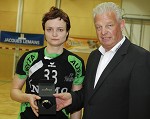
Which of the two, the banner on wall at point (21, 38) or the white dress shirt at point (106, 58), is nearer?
the white dress shirt at point (106, 58)

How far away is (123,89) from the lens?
157 cm

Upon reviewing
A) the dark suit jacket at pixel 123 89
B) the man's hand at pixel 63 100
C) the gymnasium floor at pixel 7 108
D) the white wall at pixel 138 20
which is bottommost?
the gymnasium floor at pixel 7 108

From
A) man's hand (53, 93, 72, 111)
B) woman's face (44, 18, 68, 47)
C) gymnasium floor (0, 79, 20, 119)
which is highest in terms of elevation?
woman's face (44, 18, 68, 47)

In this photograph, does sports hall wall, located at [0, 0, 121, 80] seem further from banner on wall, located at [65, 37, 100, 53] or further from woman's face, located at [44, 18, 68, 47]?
woman's face, located at [44, 18, 68, 47]

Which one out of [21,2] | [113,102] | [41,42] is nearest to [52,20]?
[113,102]

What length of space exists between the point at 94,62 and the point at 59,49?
10.6 inches

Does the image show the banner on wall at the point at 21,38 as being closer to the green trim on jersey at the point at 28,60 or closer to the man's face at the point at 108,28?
the green trim on jersey at the point at 28,60

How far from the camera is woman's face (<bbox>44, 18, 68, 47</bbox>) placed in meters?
1.80

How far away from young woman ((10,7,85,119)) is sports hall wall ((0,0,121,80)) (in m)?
7.51

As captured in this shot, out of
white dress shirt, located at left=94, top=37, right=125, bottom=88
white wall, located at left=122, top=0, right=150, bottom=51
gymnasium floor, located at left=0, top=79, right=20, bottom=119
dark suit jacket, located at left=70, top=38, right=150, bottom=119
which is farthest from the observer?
white wall, located at left=122, top=0, right=150, bottom=51

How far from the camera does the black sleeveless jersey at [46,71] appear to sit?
183 cm

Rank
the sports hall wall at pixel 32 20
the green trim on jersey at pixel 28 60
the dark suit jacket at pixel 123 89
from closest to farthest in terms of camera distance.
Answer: the dark suit jacket at pixel 123 89
the green trim on jersey at pixel 28 60
the sports hall wall at pixel 32 20

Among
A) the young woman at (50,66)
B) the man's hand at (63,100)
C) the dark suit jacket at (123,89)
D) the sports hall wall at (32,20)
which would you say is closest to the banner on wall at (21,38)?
the sports hall wall at (32,20)

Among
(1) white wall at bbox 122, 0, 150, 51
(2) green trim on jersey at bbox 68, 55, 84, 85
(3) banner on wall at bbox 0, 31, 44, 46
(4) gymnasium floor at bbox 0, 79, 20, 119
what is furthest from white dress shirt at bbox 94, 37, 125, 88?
(1) white wall at bbox 122, 0, 150, 51
